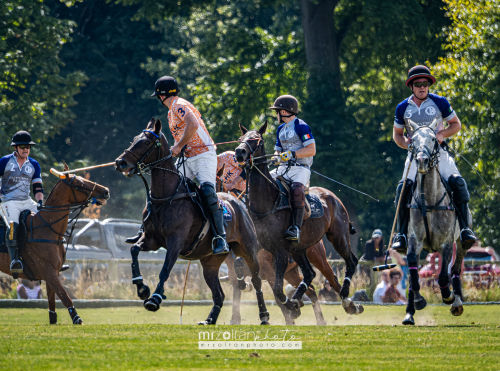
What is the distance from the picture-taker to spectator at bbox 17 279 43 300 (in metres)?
19.2

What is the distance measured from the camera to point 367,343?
8305mm

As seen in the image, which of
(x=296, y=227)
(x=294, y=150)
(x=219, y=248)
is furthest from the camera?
(x=294, y=150)

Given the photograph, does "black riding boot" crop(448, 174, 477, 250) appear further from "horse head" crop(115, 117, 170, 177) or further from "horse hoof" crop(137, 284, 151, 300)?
"horse hoof" crop(137, 284, 151, 300)

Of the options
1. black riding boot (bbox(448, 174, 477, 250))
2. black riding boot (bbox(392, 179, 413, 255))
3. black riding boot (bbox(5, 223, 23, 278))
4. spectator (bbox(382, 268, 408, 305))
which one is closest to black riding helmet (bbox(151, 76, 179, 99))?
black riding boot (bbox(392, 179, 413, 255))

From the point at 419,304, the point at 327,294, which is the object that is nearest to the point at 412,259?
the point at 419,304

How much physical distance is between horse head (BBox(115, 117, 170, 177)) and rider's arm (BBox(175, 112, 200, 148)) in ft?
0.77

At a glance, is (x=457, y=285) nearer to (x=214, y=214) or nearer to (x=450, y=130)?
(x=450, y=130)

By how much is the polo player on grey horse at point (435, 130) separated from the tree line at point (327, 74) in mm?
10506

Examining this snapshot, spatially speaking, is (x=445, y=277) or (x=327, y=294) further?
(x=327, y=294)

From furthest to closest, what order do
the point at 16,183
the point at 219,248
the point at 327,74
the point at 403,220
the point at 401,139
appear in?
the point at 327,74, the point at 16,183, the point at 401,139, the point at 403,220, the point at 219,248

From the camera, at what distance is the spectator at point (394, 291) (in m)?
19.6

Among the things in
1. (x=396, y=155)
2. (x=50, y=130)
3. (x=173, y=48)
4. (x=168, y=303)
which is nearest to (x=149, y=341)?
(x=168, y=303)

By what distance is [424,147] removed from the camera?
10.6m

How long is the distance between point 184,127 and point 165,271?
208 cm
